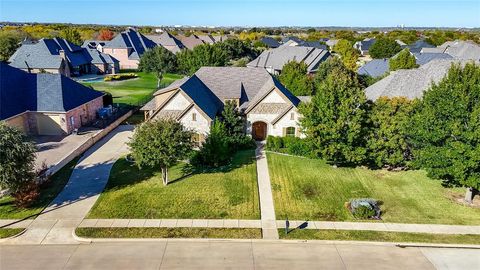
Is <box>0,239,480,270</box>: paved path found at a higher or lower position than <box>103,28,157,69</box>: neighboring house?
lower

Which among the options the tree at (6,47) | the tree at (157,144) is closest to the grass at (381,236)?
the tree at (157,144)

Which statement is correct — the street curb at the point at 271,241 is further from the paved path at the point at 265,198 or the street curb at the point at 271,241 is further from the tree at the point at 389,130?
the tree at the point at 389,130

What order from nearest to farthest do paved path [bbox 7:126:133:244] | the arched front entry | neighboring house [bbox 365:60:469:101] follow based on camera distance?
1. paved path [bbox 7:126:133:244]
2. neighboring house [bbox 365:60:469:101]
3. the arched front entry

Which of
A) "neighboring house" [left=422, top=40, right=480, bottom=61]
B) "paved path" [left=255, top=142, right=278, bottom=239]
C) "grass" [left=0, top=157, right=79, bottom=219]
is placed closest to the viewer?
"paved path" [left=255, top=142, right=278, bottom=239]

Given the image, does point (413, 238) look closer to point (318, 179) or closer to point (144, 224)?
point (318, 179)

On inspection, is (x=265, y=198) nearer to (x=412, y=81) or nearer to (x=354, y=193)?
(x=354, y=193)

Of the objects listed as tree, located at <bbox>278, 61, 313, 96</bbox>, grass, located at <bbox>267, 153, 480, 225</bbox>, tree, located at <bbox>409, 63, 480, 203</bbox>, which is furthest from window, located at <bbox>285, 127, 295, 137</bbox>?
tree, located at <bbox>409, 63, 480, 203</bbox>

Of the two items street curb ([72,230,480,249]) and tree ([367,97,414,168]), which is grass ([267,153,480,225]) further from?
street curb ([72,230,480,249])
